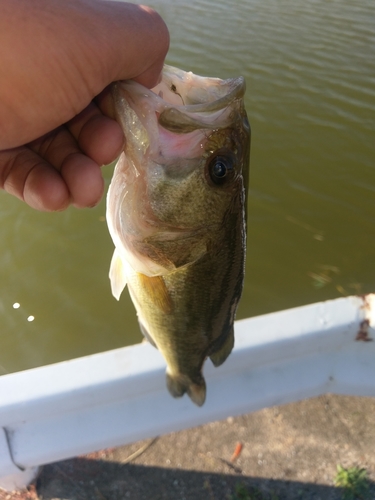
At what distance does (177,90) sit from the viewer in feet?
4.83

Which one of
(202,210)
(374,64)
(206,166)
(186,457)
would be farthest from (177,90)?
(374,64)

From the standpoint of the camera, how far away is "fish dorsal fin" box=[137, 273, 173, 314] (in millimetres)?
1662

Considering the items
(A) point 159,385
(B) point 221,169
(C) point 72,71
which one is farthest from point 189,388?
(C) point 72,71

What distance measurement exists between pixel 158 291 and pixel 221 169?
1.83 ft

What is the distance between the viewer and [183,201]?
1.47 m

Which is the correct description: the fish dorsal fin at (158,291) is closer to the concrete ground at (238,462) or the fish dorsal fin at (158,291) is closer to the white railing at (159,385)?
the white railing at (159,385)

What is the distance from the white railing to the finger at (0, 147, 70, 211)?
895mm

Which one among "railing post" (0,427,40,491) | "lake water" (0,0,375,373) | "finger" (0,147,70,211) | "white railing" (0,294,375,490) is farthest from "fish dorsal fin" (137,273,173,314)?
"lake water" (0,0,375,373)

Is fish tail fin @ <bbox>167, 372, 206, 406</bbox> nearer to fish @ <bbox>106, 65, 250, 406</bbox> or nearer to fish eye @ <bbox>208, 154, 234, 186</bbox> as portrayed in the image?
fish @ <bbox>106, 65, 250, 406</bbox>

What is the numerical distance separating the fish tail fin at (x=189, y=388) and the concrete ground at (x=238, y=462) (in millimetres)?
601

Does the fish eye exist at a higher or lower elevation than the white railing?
higher

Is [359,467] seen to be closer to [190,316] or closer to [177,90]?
[190,316]

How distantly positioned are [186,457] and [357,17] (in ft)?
33.7

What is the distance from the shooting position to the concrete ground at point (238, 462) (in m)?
2.27
